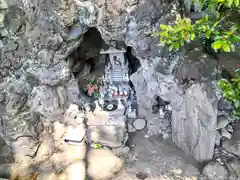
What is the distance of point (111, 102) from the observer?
7234 mm

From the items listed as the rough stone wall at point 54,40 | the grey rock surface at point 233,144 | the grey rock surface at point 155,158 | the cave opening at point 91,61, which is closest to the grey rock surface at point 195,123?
the grey rock surface at point 155,158

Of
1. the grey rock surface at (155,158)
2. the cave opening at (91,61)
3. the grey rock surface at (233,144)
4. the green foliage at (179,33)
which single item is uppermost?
the green foliage at (179,33)

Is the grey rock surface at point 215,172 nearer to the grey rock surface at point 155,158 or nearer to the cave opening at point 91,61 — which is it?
the grey rock surface at point 155,158

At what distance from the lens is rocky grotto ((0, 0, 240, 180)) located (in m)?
5.50

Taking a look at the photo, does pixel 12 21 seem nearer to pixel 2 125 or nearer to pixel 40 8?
pixel 40 8

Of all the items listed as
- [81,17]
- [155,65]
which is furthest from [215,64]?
[81,17]

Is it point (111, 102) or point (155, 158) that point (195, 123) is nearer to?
point (155, 158)

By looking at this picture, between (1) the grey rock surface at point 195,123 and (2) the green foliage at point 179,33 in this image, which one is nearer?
(2) the green foliage at point 179,33

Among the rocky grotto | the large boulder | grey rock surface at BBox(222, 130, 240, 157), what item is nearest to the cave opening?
the rocky grotto

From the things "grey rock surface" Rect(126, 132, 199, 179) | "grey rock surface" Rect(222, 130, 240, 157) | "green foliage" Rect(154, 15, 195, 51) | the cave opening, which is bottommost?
"grey rock surface" Rect(126, 132, 199, 179)

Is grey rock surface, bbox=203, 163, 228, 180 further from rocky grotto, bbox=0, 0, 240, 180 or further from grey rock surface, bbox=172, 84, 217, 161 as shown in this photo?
grey rock surface, bbox=172, 84, 217, 161

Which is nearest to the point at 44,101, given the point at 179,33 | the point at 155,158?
the point at 155,158

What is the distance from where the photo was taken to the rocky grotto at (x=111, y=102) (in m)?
5.50

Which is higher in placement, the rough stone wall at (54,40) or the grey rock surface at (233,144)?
the rough stone wall at (54,40)
